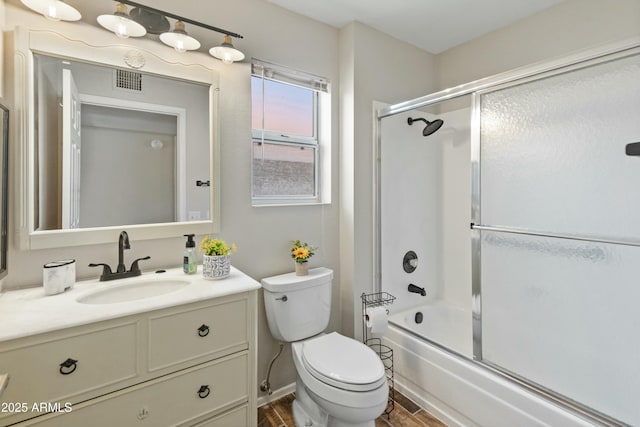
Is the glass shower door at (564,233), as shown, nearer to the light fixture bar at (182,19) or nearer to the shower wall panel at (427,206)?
the shower wall panel at (427,206)

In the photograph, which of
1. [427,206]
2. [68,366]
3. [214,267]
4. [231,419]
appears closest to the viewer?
[68,366]

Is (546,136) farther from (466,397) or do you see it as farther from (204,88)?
(204,88)

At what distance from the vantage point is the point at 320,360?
Result: 1535 millimetres

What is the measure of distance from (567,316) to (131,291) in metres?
2.43

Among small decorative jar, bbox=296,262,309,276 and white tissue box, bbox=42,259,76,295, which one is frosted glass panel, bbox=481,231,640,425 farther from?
white tissue box, bbox=42,259,76,295

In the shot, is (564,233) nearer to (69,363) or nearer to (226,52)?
(226,52)

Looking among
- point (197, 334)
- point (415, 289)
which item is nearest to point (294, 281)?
point (197, 334)

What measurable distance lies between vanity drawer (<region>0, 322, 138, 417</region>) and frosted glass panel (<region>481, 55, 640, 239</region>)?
6.13ft

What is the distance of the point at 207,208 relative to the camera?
1690mm

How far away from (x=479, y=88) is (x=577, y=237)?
904 mm

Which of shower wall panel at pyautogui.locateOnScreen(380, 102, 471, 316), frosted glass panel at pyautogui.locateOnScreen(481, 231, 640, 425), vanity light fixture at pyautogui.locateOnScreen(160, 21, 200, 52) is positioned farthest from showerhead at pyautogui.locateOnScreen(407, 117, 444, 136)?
vanity light fixture at pyautogui.locateOnScreen(160, 21, 200, 52)

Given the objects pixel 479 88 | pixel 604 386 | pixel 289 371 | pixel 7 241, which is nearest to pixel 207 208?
pixel 7 241

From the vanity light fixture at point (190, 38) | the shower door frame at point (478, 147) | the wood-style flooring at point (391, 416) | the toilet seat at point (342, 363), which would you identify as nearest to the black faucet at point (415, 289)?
the shower door frame at point (478, 147)

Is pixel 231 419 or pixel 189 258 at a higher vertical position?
pixel 189 258
